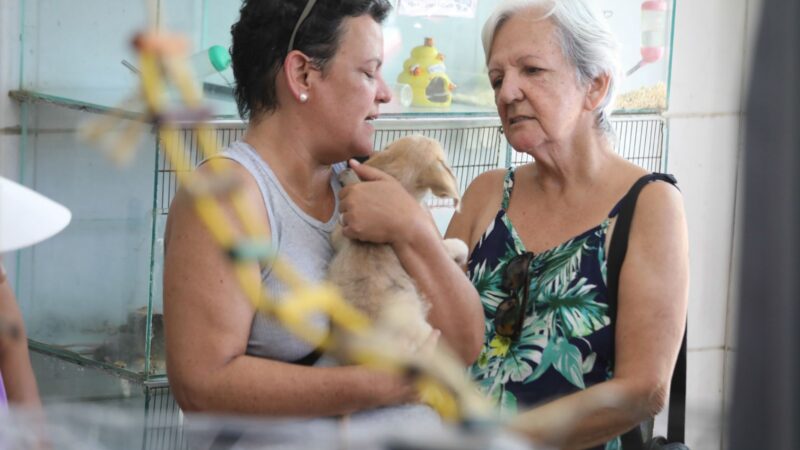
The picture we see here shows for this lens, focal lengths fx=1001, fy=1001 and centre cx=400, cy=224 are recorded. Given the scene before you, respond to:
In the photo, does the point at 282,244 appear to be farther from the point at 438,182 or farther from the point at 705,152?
the point at 705,152

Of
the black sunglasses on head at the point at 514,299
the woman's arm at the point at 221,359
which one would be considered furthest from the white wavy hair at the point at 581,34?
the woman's arm at the point at 221,359

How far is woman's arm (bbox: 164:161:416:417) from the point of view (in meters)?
1.41

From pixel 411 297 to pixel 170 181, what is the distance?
1.22 meters

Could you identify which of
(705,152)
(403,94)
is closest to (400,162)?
(403,94)

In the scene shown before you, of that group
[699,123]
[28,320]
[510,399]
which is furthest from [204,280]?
[699,123]

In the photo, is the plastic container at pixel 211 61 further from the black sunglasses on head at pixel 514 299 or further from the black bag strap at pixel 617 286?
the black bag strap at pixel 617 286

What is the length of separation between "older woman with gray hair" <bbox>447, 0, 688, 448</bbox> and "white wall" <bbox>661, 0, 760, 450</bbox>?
2152 mm

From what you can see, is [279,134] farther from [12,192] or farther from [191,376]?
[12,192]

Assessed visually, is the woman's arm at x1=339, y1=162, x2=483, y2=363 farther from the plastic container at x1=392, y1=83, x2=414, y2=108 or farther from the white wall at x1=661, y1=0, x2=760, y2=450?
the white wall at x1=661, y1=0, x2=760, y2=450

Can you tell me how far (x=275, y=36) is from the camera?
157cm

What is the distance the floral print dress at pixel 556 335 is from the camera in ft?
5.69

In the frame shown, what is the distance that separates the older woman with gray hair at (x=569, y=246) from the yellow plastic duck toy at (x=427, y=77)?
1.17 metres

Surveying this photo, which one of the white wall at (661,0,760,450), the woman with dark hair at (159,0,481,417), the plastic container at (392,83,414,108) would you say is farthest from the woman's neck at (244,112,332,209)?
the white wall at (661,0,760,450)

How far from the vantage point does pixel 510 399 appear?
5.77ft
